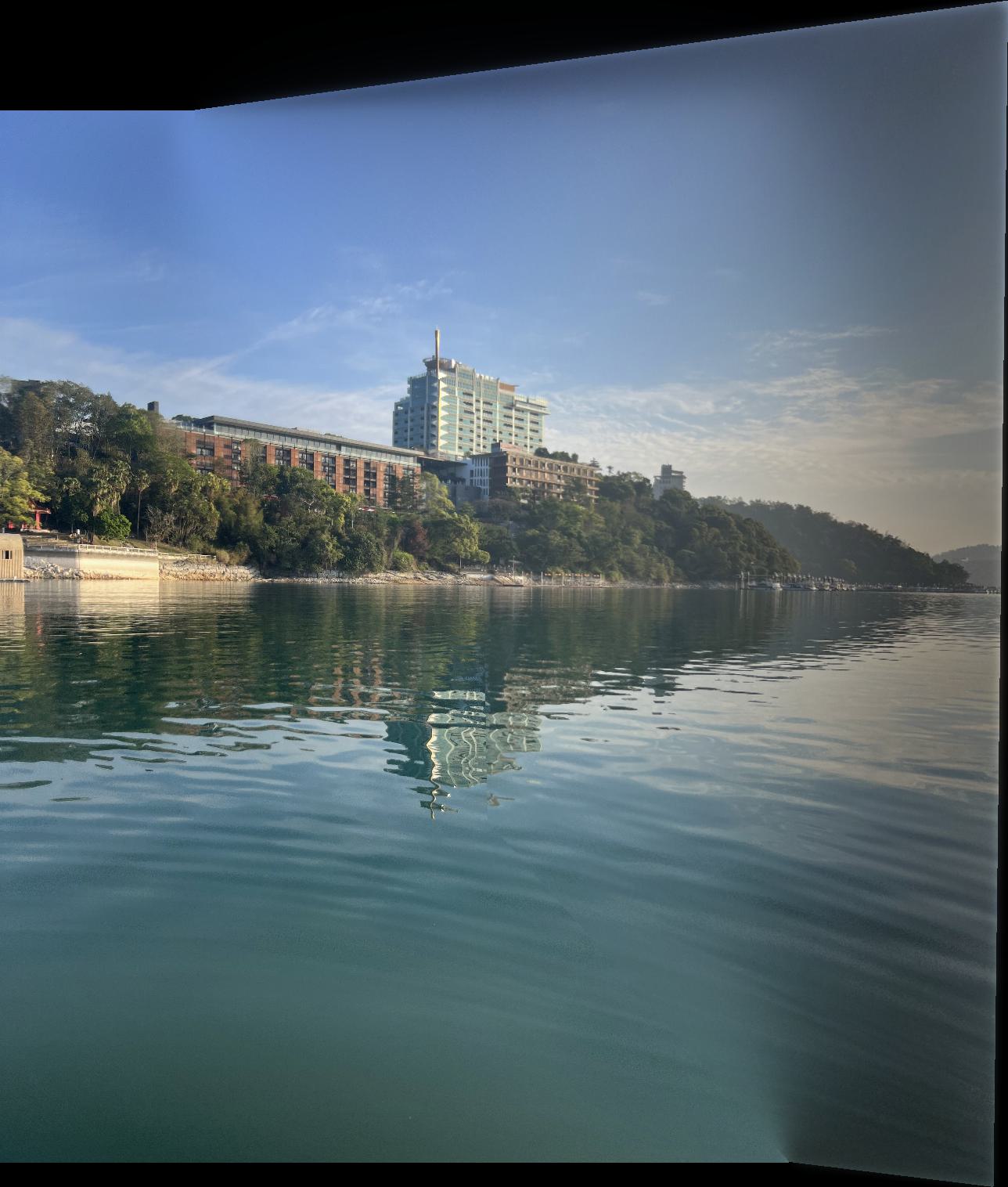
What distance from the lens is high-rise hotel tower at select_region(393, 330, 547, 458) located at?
1361 cm

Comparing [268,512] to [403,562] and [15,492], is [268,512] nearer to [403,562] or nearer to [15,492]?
[403,562]

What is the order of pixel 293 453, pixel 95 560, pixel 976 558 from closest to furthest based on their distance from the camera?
1. pixel 976 558
2. pixel 293 453
3. pixel 95 560

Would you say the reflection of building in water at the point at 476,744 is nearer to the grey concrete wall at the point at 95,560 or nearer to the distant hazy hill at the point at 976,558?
the distant hazy hill at the point at 976,558

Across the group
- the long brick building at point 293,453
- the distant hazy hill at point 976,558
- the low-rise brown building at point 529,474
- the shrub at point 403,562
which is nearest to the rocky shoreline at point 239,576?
the shrub at point 403,562

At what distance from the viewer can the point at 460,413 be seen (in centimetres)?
1483

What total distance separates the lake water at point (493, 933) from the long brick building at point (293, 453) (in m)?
12.4

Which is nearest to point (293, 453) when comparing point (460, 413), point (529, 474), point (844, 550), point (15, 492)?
point (460, 413)

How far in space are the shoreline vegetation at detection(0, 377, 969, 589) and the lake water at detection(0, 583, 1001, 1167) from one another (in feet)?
27.4

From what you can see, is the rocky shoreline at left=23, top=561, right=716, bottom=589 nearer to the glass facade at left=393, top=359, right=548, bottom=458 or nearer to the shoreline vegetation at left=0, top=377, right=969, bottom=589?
the shoreline vegetation at left=0, top=377, right=969, bottom=589

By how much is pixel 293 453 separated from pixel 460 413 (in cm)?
584

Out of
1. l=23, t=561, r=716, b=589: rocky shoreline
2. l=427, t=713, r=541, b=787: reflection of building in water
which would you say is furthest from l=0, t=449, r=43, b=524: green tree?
l=427, t=713, r=541, b=787: reflection of building in water

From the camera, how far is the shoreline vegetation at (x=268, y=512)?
550 inches

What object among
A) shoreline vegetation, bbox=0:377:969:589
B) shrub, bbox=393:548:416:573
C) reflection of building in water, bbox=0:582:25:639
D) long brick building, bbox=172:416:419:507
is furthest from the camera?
shrub, bbox=393:548:416:573

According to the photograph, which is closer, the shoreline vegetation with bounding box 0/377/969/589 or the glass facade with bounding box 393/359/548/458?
the glass facade with bounding box 393/359/548/458
